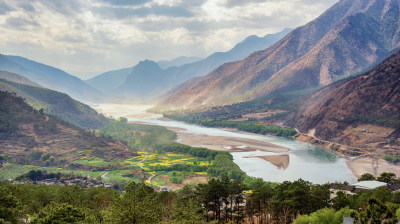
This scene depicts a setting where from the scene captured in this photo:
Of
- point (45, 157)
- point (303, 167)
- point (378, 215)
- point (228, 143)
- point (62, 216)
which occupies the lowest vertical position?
point (45, 157)

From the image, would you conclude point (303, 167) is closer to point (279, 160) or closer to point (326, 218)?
point (279, 160)

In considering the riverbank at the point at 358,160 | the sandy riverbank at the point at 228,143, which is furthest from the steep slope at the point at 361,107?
the sandy riverbank at the point at 228,143

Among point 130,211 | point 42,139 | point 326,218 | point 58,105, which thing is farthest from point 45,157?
point 58,105

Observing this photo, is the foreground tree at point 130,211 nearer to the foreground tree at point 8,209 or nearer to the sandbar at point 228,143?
the foreground tree at point 8,209

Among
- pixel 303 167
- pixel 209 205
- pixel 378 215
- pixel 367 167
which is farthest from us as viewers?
pixel 303 167

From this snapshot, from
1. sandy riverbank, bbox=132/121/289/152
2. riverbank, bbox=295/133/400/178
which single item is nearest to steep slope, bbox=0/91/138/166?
sandy riverbank, bbox=132/121/289/152

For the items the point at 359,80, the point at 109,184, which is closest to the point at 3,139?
the point at 109,184
